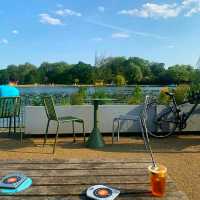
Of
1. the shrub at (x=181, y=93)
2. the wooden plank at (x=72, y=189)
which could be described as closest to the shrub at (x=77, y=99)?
the shrub at (x=181, y=93)

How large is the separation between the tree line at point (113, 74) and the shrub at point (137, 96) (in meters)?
1.45

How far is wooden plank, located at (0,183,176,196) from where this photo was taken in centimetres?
173

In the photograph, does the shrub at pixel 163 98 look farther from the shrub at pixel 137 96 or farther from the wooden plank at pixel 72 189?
the wooden plank at pixel 72 189

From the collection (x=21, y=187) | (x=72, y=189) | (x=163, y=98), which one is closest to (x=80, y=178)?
(x=72, y=189)

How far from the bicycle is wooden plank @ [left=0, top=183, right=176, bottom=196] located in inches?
214

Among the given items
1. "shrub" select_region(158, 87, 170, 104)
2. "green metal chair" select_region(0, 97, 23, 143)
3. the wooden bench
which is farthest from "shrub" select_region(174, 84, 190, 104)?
the wooden bench

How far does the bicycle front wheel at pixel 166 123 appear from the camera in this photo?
23.8 ft

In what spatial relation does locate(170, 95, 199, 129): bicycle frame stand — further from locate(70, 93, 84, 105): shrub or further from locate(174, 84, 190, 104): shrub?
locate(70, 93, 84, 105): shrub

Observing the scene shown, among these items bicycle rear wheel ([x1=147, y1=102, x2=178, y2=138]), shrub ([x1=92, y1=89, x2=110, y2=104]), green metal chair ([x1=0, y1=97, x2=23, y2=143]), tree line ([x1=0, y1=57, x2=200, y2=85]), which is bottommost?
bicycle rear wheel ([x1=147, y1=102, x2=178, y2=138])

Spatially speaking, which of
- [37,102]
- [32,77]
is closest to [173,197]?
[37,102]

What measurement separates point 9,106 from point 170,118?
319cm

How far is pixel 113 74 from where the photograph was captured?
15000mm

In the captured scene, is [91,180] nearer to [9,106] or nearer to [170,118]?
[9,106]

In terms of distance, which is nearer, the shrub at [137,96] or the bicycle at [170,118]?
the bicycle at [170,118]
